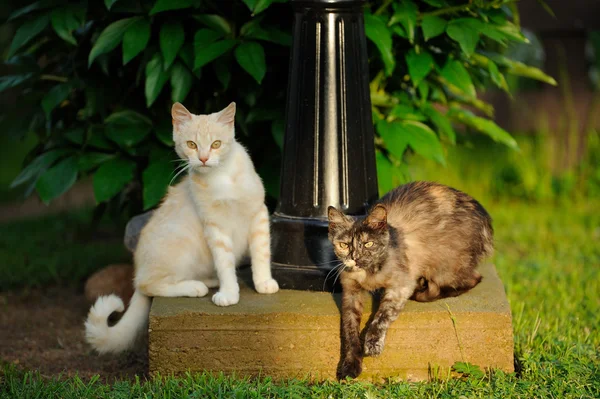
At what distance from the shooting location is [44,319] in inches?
183

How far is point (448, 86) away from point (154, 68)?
6.45 feet

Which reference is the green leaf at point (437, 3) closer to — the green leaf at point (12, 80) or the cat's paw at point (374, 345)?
the cat's paw at point (374, 345)

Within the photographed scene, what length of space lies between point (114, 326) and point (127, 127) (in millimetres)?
1237

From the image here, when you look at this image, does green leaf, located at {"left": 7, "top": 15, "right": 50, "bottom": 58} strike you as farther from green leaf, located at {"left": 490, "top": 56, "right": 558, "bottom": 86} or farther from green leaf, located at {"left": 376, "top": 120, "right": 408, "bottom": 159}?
green leaf, located at {"left": 490, "top": 56, "right": 558, "bottom": 86}

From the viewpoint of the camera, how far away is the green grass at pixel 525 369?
320 cm

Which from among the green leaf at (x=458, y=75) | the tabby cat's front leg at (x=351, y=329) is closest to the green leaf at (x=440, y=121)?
the green leaf at (x=458, y=75)

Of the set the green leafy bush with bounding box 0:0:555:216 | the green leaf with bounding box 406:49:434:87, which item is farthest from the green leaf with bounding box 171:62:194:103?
the green leaf with bounding box 406:49:434:87

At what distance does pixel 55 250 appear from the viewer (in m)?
6.14

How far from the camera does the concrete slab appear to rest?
11.1 feet

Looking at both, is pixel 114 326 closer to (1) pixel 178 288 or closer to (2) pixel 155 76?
(1) pixel 178 288

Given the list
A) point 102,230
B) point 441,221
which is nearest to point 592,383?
point 441,221

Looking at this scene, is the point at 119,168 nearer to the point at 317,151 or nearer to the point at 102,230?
the point at 317,151

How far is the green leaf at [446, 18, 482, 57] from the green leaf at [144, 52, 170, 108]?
4.91 ft

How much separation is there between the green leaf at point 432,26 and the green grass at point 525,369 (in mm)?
1560
